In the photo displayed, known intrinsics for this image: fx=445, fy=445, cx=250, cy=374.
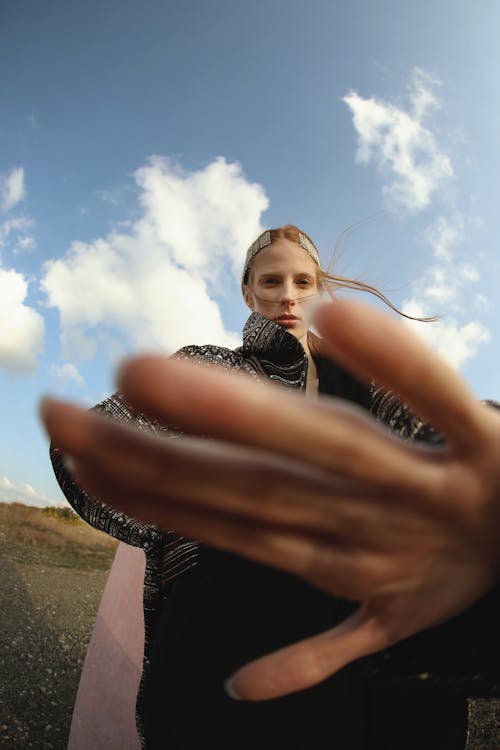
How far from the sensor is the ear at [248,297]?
1953 millimetres

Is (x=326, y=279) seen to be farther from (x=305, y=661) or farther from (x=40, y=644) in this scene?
(x=40, y=644)

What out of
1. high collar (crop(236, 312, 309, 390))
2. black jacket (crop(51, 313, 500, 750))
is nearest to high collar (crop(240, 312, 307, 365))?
high collar (crop(236, 312, 309, 390))

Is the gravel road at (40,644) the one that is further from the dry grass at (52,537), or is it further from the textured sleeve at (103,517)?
the textured sleeve at (103,517)

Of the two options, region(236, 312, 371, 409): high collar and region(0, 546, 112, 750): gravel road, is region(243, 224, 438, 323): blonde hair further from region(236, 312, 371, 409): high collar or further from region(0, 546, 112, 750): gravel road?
region(0, 546, 112, 750): gravel road

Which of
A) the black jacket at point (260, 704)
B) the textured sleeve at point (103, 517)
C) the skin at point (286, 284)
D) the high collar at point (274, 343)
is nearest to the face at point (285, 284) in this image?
the skin at point (286, 284)

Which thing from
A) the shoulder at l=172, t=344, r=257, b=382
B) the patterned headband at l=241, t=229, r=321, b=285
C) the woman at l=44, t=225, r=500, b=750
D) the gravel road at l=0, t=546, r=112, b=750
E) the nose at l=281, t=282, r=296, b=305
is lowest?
the gravel road at l=0, t=546, r=112, b=750

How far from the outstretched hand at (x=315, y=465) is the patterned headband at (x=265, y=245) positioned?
5.39ft

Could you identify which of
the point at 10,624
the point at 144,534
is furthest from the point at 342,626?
the point at 10,624

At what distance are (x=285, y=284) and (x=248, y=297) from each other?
27cm

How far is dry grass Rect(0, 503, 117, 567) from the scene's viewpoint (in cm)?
515

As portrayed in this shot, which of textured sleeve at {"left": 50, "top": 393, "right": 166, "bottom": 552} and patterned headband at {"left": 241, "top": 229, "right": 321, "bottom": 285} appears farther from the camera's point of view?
patterned headband at {"left": 241, "top": 229, "right": 321, "bottom": 285}

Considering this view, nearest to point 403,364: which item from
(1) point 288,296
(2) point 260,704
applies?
(2) point 260,704

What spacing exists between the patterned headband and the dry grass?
4.01 metres

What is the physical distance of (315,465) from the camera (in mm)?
324
